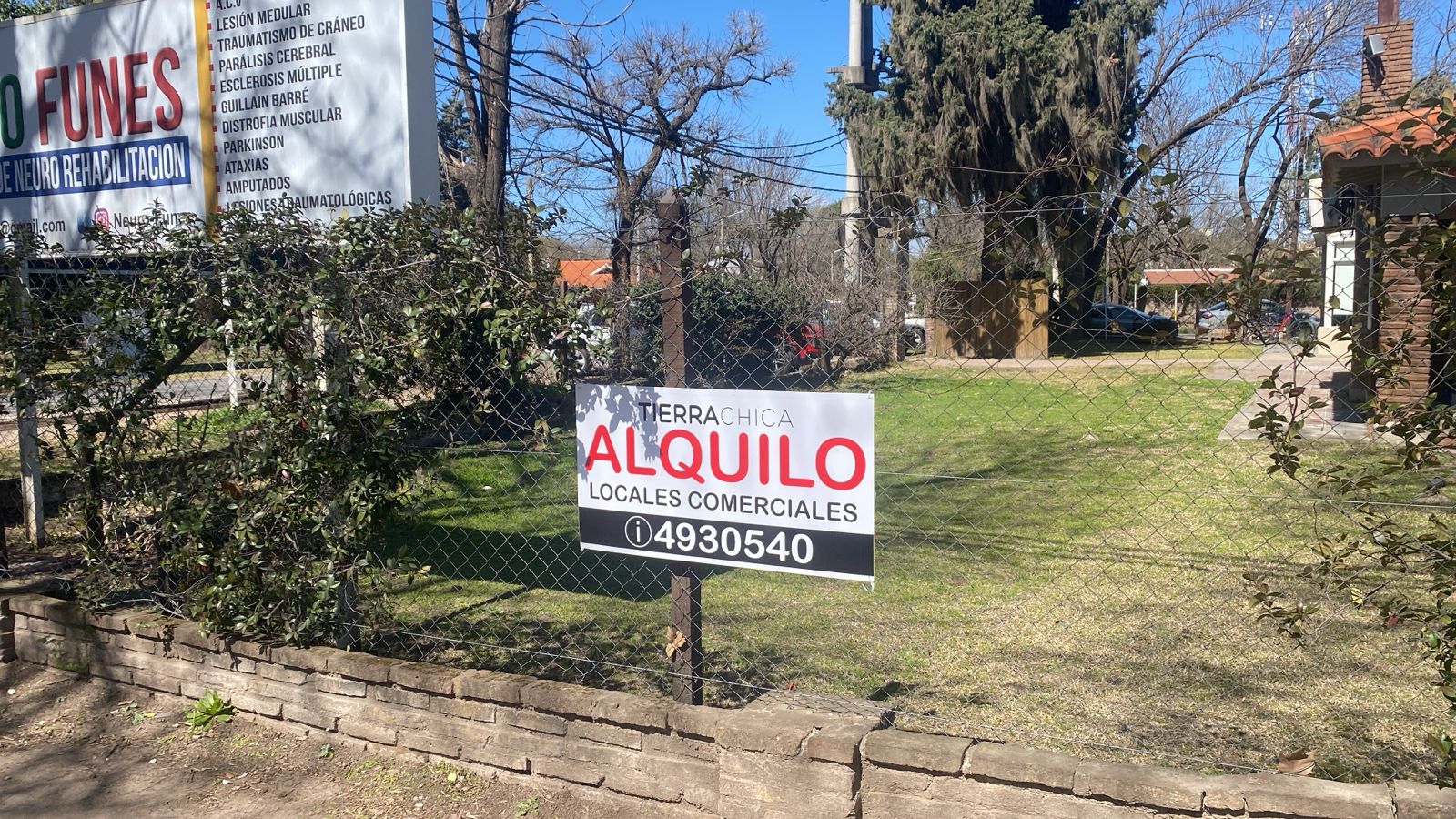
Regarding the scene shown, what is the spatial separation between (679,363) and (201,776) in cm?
247

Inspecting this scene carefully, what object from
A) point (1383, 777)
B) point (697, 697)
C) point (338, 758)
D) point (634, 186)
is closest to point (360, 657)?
point (338, 758)

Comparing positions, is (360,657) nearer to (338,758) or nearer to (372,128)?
(338,758)

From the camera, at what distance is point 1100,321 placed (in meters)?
3.66

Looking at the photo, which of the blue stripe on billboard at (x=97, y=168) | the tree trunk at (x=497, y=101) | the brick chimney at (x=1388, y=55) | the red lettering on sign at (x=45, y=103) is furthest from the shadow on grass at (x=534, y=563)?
the brick chimney at (x=1388, y=55)

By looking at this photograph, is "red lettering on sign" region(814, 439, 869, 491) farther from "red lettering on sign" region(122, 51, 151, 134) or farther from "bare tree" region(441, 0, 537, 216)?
"bare tree" region(441, 0, 537, 216)

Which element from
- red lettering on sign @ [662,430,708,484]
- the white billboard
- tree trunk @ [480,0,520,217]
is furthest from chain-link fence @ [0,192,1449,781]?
tree trunk @ [480,0,520,217]

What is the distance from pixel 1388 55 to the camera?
44.4 ft

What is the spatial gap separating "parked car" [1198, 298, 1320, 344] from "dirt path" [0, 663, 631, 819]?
2.39 metres

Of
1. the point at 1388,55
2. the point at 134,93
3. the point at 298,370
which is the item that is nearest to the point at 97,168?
the point at 134,93

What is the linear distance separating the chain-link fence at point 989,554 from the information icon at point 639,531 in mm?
335

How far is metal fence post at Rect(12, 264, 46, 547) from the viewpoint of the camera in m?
4.87

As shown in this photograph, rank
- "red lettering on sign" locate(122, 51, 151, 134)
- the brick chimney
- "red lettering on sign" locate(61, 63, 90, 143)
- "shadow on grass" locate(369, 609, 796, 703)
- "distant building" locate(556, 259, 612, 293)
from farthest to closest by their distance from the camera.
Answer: the brick chimney → "red lettering on sign" locate(61, 63, 90, 143) → "red lettering on sign" locate(122, 51, 151, 134) → "shadow on grass" locate(369, 609, 796, 703) → "distant building" locate(556, 259, 612, 293)

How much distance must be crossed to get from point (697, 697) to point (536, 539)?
390 cm

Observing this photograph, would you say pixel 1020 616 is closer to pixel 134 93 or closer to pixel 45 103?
pixel 134 93
